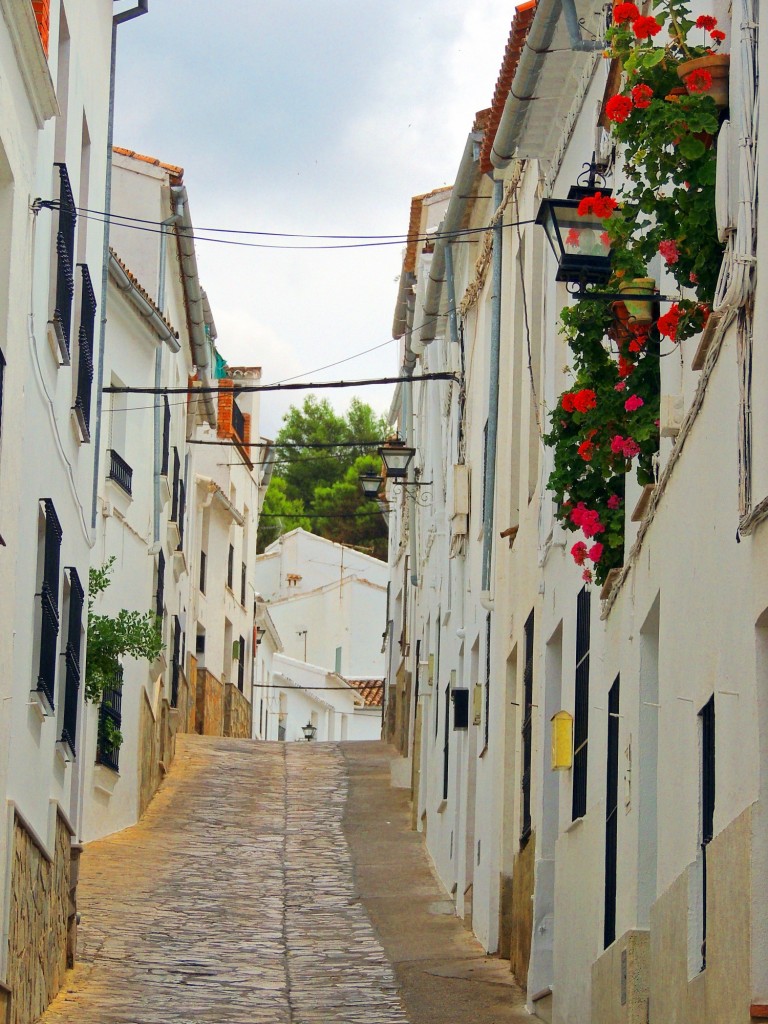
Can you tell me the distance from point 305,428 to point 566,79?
5301 centimetres

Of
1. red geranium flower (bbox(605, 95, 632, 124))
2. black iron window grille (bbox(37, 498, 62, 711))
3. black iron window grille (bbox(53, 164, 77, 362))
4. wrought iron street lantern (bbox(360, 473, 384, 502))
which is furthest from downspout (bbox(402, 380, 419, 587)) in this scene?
red geranium flower (bbox(605, 95, 632, 124))

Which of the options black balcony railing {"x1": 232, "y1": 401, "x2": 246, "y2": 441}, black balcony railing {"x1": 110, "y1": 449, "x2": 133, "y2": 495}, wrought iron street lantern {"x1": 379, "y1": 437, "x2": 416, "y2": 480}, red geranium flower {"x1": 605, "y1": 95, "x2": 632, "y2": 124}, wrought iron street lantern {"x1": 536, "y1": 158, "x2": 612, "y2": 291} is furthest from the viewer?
black balcony railing {"x1": 232, "y1": 401, "x2": 246, "y2": 441}

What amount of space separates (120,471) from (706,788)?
14.9m

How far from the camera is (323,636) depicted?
2128 inches

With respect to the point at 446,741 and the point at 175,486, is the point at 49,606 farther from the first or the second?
the point at 175,486

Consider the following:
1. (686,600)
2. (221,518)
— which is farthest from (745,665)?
(221,518)

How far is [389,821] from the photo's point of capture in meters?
22.7

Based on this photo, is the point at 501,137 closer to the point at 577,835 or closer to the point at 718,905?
the point at 577,835

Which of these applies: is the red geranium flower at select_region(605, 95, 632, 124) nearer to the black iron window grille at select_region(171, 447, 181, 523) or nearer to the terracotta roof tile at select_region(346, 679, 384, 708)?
the black iron window grille at select_region(171, 447, 181, 523)

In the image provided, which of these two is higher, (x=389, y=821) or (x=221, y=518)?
(x=221, y=518)

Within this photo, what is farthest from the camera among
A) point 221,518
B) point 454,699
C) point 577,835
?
point 221,518

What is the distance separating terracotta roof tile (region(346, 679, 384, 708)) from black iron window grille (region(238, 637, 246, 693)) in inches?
252

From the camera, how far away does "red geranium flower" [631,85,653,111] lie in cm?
697

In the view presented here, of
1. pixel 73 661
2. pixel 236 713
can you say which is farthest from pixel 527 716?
pixel 236 713
